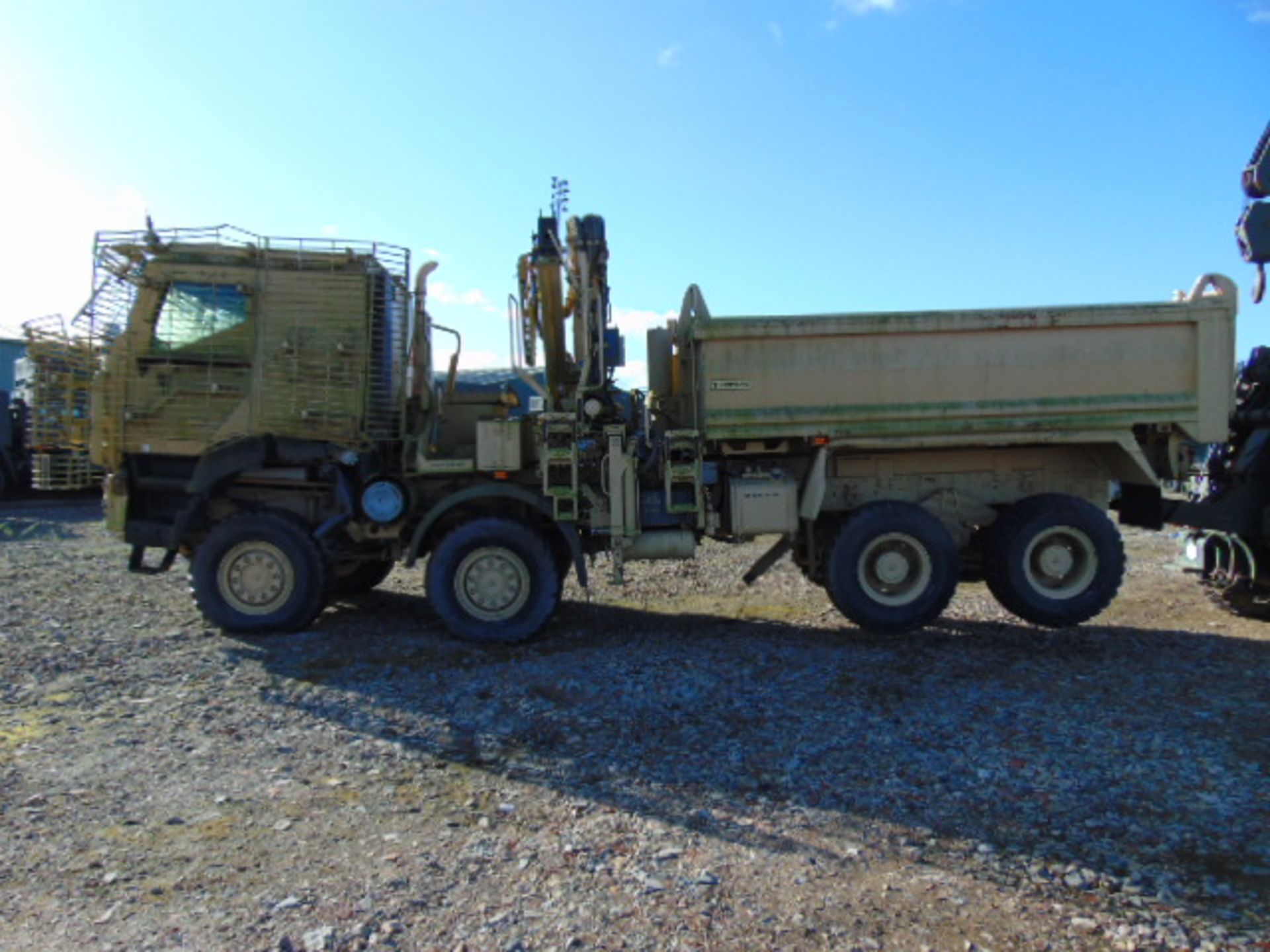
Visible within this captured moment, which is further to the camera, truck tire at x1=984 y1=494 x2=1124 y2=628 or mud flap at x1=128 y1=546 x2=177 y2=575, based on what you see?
mud flap at x1=128 y1=546 x2=177 y2=575

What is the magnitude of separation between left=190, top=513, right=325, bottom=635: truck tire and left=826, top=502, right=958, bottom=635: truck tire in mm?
4163

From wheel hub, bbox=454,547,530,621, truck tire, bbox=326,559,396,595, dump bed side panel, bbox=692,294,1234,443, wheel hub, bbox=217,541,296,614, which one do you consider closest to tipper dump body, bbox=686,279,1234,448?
dump bed side panel, bbox=692,294,1234,443

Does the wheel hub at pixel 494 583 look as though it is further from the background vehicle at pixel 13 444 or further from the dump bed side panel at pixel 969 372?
the background vehicle at pixel 13 444

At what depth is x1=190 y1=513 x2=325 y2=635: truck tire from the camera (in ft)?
23.5

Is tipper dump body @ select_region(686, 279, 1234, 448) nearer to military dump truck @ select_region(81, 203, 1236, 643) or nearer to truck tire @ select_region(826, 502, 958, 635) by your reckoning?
military dump truck @ select_region(81, 203, 1236, 643)

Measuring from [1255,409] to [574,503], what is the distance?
6029 millimetres

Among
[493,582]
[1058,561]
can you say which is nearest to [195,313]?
[493,582]

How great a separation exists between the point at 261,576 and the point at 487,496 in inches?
74.7

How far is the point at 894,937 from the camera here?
3.02 meters

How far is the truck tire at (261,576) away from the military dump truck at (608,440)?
0.02m

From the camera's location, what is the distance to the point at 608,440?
7.22m

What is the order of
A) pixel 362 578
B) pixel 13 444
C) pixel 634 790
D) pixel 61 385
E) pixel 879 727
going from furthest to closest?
pixel 13 444 → pixel 362 578 → pixel 61 385 → pixel 879 727 → pixel 634 790

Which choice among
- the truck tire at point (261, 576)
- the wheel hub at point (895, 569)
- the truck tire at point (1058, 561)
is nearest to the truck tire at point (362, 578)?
the truck tire at point (261, 576)

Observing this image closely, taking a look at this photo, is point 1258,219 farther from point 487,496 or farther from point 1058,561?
point 487,496
